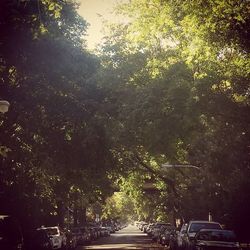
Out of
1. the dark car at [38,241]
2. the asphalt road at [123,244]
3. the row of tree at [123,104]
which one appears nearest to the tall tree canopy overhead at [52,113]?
the row of tree at [123,104]

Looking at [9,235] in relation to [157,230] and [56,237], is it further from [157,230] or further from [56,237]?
[157,230]

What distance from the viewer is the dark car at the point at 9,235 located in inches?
635

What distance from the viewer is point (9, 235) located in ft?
54.7

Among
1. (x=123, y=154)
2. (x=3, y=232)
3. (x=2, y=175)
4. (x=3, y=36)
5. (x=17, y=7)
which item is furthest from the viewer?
(x=123, y=154)

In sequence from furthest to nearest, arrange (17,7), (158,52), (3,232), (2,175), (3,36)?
(158,52)
(2,175)
(3,232)
(3,36)
(17,7)

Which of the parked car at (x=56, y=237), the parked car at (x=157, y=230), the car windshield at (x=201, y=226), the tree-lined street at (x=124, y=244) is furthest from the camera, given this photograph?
the parked car at (x=157, y=230)

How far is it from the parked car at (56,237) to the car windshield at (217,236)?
9.91 meters

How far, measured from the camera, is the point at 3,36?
51.2 ft

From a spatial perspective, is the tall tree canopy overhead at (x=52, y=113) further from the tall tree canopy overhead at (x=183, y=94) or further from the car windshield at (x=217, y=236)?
the car windshield at (x=217, y=236)

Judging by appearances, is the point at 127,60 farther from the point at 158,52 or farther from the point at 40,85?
the point at 40,85

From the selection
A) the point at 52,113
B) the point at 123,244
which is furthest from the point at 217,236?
the point at 123,244

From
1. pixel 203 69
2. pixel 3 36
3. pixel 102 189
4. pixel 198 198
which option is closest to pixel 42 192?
pixel 102 189

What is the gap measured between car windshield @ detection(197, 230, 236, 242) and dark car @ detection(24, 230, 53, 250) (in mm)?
8039

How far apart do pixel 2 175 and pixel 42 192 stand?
32.9 ft
